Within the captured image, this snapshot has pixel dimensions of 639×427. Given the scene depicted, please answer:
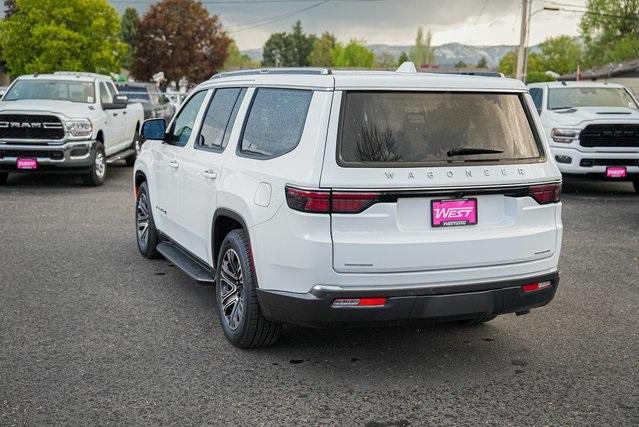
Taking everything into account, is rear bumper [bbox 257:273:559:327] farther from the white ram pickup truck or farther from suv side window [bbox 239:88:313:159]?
the white ram pickup truck

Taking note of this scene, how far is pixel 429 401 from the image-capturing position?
4387mm

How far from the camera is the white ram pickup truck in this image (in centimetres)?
1342

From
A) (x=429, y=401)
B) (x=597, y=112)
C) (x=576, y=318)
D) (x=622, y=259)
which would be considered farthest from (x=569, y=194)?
(x=429, y=401)

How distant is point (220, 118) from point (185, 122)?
0.99 metres

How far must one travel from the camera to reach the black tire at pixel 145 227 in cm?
765

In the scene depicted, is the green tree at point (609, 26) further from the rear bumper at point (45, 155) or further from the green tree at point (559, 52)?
the rear bumper at point (45, 155)

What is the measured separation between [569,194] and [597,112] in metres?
1.55

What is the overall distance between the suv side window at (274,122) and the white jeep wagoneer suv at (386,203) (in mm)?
12

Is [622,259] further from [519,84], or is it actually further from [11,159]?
[11,159]

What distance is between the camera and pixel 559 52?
13862 cm

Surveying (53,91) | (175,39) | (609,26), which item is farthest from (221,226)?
(609,26)

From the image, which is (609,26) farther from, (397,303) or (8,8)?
(397,303)

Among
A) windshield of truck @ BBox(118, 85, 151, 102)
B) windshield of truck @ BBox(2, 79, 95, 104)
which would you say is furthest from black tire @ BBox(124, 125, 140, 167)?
windshield of truck @ BBox(118, 85, 151, 102)

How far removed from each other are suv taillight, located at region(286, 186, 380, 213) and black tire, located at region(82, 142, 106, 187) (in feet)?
34.3
